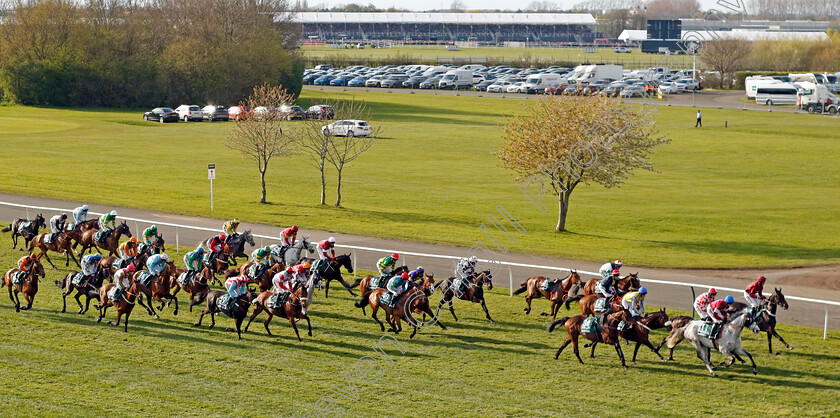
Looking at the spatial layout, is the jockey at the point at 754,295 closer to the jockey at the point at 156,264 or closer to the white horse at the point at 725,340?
the white horse at the point at 725,340

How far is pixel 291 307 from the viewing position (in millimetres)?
19828

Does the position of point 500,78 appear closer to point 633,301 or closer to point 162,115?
point 162,115

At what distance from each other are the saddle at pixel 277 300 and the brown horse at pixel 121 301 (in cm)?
337

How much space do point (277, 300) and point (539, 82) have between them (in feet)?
264

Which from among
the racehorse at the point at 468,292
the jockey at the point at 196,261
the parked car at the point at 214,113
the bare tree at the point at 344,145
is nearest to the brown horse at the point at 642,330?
the racehorse at the point at 468,292

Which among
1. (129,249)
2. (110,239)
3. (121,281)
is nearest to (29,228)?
(110,239)

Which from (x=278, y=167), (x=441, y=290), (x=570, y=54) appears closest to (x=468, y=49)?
(x=570, y=54)

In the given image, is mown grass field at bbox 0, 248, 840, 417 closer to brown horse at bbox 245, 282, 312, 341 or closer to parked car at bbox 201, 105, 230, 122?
brown horse at bbox 245, 282, 312, 341

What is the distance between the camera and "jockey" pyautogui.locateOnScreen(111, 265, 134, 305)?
67.4 feet

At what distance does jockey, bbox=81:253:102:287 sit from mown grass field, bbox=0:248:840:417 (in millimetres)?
995

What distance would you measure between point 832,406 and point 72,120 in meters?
67.9

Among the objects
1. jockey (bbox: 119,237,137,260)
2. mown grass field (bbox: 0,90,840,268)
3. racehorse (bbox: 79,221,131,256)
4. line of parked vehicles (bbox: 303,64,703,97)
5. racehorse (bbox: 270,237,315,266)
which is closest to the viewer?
jockey (bbox: 119,237,137,260)

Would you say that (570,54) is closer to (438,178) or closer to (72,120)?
(72,120)

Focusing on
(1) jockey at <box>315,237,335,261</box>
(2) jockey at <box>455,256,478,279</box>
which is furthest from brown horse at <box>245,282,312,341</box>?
(2) jockey at <box>455,256,478,279</box>
